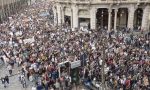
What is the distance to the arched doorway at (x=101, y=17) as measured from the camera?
48419mm

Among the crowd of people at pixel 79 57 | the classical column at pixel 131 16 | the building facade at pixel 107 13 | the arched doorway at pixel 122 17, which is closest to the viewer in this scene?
the crowd of people at pixel 79 57

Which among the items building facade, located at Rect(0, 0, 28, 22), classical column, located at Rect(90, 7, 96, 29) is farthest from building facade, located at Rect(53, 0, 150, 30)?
building facade, located at Rect(0, 0, 28, 22)

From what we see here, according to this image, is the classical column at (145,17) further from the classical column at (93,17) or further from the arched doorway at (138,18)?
the classical column at (93,17)

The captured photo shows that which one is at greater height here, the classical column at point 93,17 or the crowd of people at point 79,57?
the classical column at point 93,17

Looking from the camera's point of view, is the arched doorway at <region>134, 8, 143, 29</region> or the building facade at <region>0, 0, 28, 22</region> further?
the building facade at <region>0, 0, 28, 22</region>

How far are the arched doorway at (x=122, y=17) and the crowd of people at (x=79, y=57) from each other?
967cm

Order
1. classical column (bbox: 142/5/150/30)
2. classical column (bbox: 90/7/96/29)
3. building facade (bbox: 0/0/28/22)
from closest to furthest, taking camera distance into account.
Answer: classical column (bbox: 142/5/150/30) < classical column (bbox: 90/7/96/29) < building facade (bbox: 0/0/28/22)

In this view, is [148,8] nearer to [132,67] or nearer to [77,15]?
[77,15]

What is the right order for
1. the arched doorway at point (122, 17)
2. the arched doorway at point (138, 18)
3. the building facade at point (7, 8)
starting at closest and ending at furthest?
1. the arched doorway at point (138, 18)
2. the arched doorway at point (122, 17)
3. the building facade at point (7, 8)

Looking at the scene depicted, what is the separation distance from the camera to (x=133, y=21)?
1866 inches

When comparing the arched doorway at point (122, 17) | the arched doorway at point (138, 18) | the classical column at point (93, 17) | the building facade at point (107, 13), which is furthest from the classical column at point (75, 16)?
the arched doorway at point (138, 18)

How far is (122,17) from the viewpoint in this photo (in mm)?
49406

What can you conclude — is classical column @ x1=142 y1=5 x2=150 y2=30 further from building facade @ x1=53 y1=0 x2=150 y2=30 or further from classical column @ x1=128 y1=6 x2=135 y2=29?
classical column @ x1=128 y1=6 x2=135 y2=29

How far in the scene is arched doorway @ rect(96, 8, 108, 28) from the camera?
48419 mm
